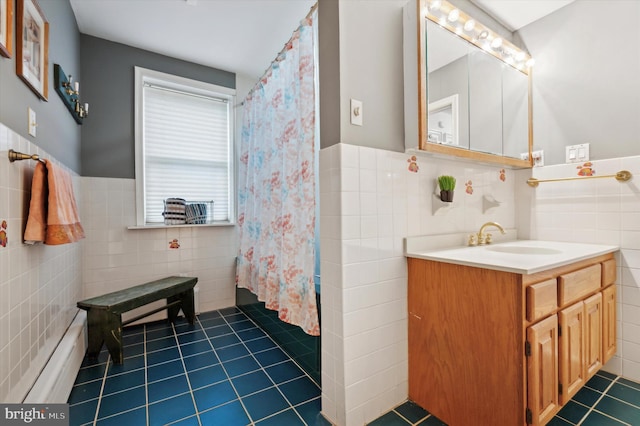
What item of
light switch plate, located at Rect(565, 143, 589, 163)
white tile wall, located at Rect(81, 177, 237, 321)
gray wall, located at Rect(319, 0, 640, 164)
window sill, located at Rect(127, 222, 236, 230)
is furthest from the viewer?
window sill, located at Rect(127, 222, 236, 230)

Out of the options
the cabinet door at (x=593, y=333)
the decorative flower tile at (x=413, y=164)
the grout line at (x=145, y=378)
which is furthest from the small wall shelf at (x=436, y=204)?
the grout line at (x=145, y=378)

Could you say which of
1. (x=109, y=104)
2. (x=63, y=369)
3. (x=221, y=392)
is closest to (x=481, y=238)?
(x=221, y=392)

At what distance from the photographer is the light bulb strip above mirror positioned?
1.61 m

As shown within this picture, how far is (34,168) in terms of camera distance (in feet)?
4.53

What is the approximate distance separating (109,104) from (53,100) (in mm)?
972

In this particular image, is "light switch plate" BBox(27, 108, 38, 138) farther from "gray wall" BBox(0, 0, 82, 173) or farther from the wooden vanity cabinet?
the wooden vanity cabinet

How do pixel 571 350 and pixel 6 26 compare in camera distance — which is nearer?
pixel 6 26

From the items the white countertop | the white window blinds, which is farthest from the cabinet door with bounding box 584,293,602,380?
the white window blinds

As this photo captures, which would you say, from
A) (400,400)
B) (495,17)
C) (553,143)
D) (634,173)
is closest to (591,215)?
(634,173)

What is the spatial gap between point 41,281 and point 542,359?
228 centimetres

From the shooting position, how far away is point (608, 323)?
5.49ft

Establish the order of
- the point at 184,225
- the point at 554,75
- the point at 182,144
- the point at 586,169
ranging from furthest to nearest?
the point at 182,144, the point at 184,225, the point at 554,75, the point at 586,169

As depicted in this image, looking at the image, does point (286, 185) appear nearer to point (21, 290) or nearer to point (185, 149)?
point (21, 290)

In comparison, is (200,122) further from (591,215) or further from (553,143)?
(591,215)
